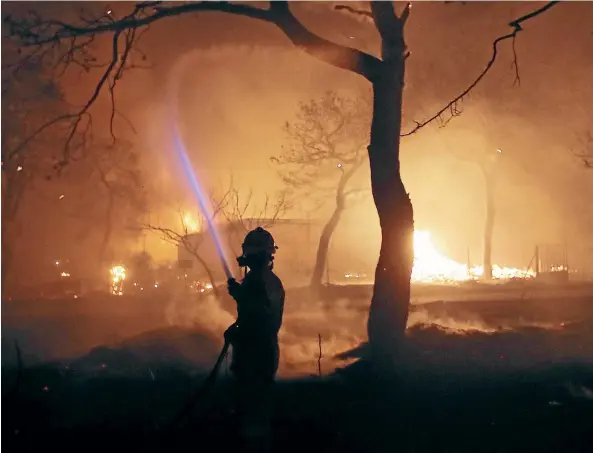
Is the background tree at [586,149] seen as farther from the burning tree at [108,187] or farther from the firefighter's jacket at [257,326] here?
the burning tree at [108,187]

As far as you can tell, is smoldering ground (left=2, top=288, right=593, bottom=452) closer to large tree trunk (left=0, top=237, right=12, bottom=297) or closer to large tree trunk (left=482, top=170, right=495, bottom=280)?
large tree trunk (left=0, top=237, right=12, bottom=297)

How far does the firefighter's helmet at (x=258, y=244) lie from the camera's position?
5.78m

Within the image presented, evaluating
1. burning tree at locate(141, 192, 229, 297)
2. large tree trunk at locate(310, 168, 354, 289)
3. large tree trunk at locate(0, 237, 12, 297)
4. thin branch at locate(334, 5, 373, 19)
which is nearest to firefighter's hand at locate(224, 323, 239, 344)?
thin branch at locate(334, 5, 373, 19)

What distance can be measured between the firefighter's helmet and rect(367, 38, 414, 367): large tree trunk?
4.20m

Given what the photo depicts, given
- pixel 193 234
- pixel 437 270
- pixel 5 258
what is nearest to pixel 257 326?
pixel 193 234

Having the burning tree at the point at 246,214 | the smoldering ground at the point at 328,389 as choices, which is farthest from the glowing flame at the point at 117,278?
the smoldering ground at the point at 328,389

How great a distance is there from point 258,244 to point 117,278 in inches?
1060

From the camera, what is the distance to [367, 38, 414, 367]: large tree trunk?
9719mm

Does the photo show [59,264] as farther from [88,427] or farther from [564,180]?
[88,427]

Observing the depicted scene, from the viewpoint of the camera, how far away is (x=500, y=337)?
1146 cm

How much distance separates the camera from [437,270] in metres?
35.2

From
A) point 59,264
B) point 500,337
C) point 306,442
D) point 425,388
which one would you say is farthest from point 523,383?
point 59,264

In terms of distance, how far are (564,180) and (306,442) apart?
1415 inches

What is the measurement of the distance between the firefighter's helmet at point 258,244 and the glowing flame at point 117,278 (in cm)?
2514
